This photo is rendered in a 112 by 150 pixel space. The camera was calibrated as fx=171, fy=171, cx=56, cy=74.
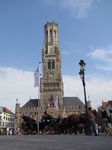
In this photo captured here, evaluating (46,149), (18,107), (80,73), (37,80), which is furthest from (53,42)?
(46,149)

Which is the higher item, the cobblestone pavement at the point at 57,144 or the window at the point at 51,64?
the window at the point at 51,64

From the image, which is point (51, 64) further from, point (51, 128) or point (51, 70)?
point (51, 128)

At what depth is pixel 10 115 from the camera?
8038 centimetres

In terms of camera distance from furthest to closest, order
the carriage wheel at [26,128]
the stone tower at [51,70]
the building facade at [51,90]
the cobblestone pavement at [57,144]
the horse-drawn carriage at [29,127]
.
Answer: the stone tower at [51,70] < the building facade at [51,90] < the carriage wheel at [26,128] < the horse-drawn carriage at [29,127] < the cobblestone pavement at [57,144]

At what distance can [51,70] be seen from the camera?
63562 mm

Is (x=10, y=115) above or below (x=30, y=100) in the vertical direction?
below

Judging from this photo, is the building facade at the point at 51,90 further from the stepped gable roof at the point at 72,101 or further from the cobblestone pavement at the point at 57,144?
the cobblestone pavement at the point at 57,144

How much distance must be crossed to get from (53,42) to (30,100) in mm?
25259

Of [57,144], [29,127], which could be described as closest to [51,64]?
[29,127]

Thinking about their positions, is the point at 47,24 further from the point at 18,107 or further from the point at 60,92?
the point at 18,107

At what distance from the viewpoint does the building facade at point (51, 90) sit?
193ft

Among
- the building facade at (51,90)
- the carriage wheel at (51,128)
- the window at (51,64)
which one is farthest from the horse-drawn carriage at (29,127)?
the window at (51,64)

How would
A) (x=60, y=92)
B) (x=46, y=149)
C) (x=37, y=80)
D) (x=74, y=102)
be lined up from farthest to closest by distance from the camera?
1. (x=74, y=102)
2. (x=60, y=92)
3. (x=37, y=80)
4. (x=46, y=149)

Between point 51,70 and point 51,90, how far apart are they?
804 centimetres
